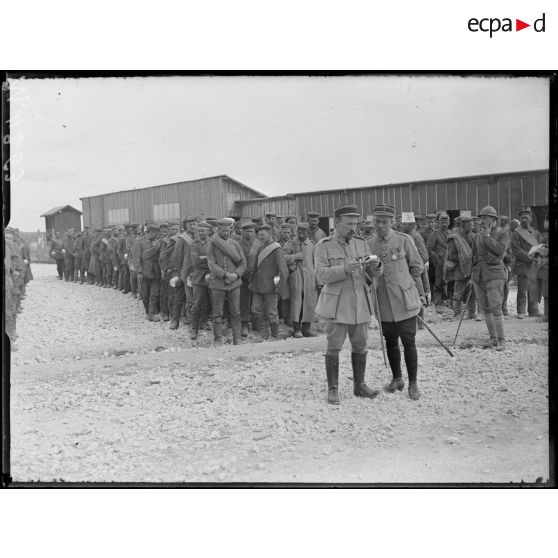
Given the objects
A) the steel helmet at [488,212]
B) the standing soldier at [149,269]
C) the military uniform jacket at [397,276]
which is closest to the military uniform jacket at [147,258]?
the standing soldier at [149,269]

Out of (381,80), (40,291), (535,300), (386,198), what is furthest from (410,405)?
(40,291)

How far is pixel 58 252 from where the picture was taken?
16.9 ft

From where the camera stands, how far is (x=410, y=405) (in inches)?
173

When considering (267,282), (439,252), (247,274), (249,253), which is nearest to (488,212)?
(439,252)

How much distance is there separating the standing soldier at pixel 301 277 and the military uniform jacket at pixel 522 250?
6.45 ft

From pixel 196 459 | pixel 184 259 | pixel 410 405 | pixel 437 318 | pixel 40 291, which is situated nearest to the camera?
pixel 196 459

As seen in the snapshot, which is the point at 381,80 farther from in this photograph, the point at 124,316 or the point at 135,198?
the point at 124,316

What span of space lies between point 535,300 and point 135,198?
12.7 feet

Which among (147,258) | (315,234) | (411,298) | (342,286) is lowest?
(411,298)

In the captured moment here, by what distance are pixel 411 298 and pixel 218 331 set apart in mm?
2043

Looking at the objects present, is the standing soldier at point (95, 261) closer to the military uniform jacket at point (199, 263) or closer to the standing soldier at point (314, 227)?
the military uniform jacket at point (199, 263)

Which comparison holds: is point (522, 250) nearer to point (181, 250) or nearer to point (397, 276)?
point (397, 276)

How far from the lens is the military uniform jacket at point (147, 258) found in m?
5.83

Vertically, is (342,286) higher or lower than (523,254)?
lower
